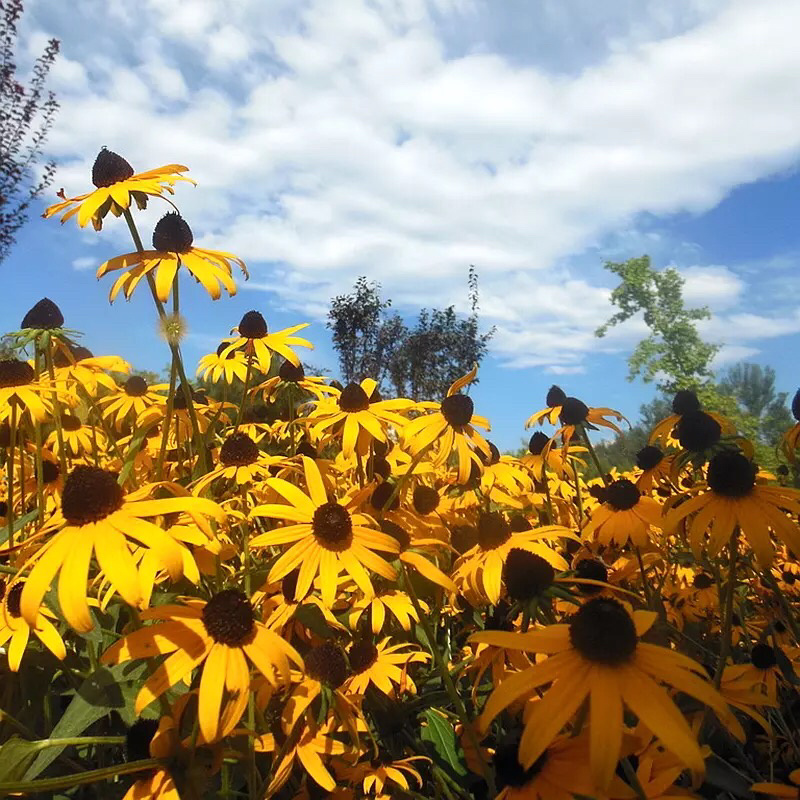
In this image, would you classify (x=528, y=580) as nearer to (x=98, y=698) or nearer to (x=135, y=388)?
(x=98, y=698)

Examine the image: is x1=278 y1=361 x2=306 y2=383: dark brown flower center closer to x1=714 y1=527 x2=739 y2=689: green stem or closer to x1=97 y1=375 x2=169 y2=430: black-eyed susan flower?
x1=97 y1=375 x2=169 y2=430: black-eyed susan flower

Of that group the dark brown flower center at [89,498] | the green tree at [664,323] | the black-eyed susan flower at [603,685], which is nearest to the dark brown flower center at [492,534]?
the black-eyed susan flower at [603,685]

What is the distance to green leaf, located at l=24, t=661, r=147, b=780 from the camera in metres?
1.31

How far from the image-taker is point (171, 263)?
6.49 ft

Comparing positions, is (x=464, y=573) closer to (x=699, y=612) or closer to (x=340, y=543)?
(x=340, y=543)

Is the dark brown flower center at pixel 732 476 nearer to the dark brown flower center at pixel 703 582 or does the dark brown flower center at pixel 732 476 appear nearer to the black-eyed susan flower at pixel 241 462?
the black-eyed susan flower at pixel 241 462

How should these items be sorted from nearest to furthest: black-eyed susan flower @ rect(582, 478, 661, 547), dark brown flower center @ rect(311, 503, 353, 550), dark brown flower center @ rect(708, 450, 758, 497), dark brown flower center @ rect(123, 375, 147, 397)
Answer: dark brown flower center @ rect(311, 503, 353, 550) → dark brown flower center @ rect(708, 450, 758, 497) → black-eyed susan flower @ rect(582, 478, 661, 547) → dark brown flower center @ rect(123, 375, 147, 397)

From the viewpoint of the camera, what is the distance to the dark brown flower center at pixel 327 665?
161cm

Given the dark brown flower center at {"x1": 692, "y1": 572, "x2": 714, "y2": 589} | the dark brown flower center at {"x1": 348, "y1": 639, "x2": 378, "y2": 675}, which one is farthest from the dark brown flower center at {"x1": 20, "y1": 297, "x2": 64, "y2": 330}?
the dark brown flower center at {"x1": 692, "y1": 572, "x2": 714, "y2": 589}

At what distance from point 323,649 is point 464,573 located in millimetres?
443

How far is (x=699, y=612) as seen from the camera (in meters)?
3.20

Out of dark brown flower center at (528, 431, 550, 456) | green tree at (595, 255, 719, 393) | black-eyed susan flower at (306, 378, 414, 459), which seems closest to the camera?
black-eyed susan flower at (306, 378, 414, 459)

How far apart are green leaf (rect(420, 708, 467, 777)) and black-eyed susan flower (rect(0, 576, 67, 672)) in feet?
3.10

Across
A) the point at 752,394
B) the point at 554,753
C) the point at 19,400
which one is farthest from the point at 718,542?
the point at 752,394
